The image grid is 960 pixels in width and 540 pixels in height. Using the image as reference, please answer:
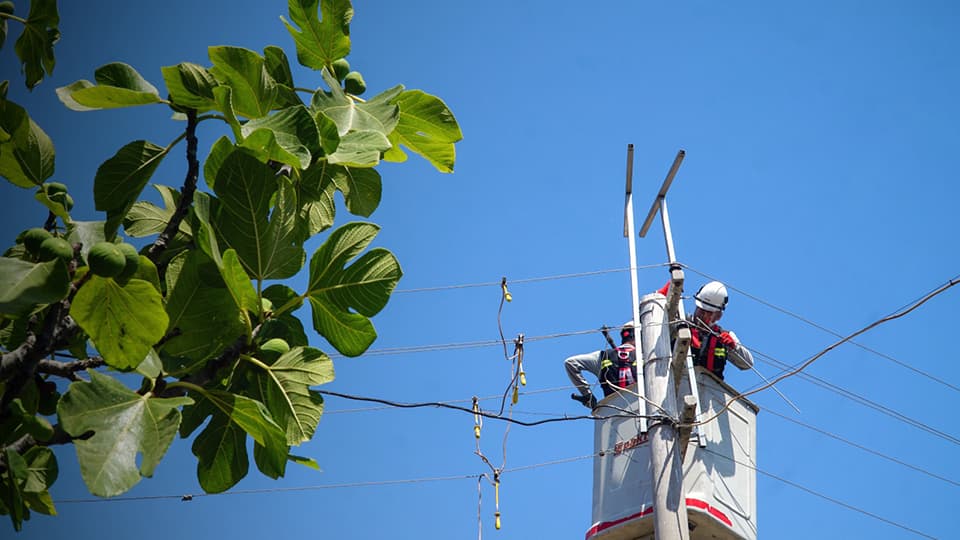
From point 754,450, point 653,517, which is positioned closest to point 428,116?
point 653,517

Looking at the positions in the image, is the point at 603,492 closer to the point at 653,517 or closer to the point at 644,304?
the point at 653,517

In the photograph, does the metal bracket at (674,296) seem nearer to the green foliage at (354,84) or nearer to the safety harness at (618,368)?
the safety harness at (618,368)

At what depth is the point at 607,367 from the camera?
8039 mm

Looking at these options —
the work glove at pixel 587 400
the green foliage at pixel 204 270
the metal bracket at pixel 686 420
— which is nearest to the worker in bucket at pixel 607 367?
the work glove at pixel 587 400

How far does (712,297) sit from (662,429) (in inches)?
77.6

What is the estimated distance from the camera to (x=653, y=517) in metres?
6.58

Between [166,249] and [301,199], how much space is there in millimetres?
297

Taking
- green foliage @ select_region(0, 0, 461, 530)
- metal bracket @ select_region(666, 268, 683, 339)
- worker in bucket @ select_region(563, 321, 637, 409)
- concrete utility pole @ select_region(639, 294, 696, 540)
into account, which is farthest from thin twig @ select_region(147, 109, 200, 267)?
worker in bucket @ select_region(563, 321, 637, 409)

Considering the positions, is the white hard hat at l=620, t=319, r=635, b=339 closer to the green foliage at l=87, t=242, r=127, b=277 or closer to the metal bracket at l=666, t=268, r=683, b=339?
the metal bracket at l=666, t=268, r=683, b=339

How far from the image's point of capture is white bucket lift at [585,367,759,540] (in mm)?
6941

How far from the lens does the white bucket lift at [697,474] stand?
694cm

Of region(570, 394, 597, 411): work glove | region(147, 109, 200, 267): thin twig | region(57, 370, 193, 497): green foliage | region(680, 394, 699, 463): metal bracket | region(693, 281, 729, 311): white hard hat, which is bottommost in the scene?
region(57, 370, 193, 497): green foliage

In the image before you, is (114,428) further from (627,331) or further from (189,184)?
(627,331)

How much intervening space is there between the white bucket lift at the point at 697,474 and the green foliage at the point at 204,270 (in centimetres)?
509
